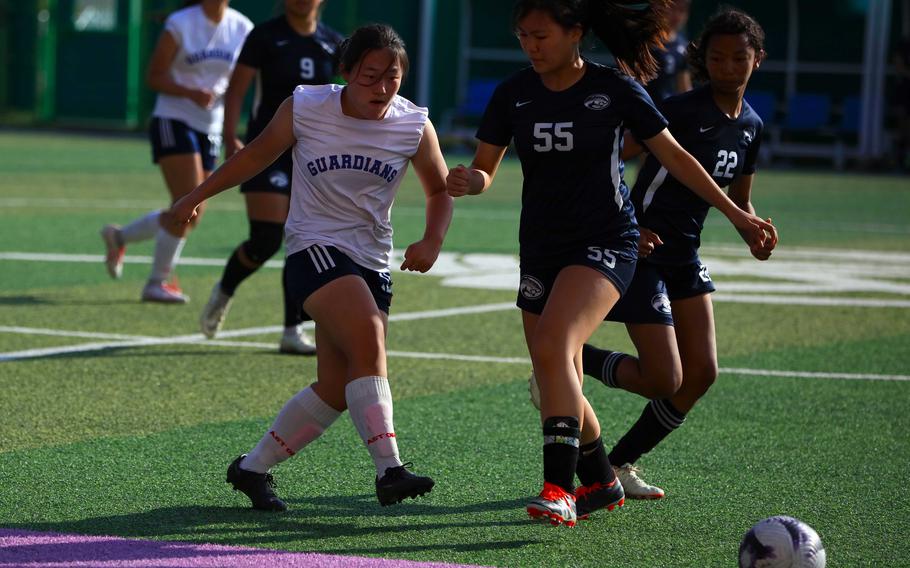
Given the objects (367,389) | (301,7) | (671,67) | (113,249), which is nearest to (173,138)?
(113,249)

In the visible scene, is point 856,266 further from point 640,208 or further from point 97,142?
point 97,142

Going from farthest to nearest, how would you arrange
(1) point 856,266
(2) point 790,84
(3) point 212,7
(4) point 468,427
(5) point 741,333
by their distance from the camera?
(2) point 790,84, (1) point 856,266, (3) point 212,7, (5) point 741,333, (4) point 468,427

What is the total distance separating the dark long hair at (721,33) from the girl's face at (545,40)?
944mm

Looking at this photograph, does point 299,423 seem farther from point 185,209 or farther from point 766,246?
point 766,246

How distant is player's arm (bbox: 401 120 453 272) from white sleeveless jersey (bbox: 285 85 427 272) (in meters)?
0.05

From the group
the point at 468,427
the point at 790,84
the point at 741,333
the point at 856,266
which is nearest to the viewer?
the point at 468,427

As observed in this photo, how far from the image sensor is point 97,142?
31.9 m

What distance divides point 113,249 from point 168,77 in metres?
1.65

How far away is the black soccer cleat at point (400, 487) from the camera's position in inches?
195

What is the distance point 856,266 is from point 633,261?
29.1 feet

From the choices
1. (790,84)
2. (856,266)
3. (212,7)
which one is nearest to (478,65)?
(790,84)

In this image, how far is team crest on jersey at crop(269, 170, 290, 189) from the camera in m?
8.89

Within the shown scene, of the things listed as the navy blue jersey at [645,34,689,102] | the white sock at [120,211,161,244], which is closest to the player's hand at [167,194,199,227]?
the white sock at [120,211,161,244]

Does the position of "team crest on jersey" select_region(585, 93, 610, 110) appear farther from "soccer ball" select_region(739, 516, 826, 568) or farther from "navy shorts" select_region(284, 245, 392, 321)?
"soccer ball" select_region(739, 516, 826, 568)
